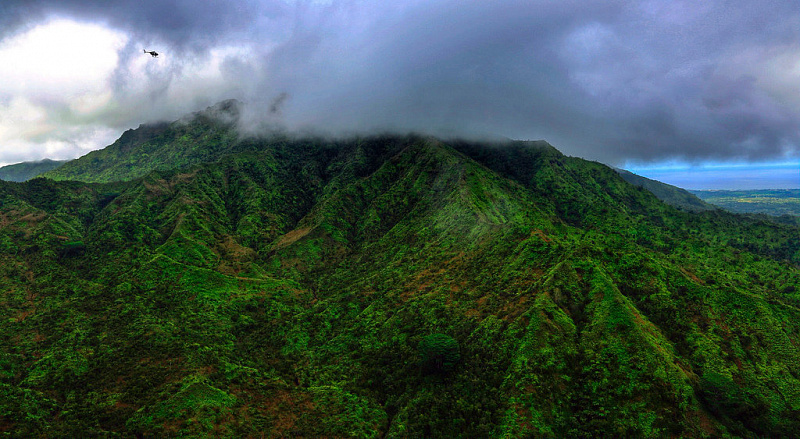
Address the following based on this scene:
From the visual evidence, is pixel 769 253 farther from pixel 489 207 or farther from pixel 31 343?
pixel 31 343

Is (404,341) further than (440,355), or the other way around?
(404,341)

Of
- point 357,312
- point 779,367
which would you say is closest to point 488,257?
point 357,312

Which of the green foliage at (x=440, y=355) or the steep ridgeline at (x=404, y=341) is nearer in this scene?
the steep ridgeline at (x=404, y=341)

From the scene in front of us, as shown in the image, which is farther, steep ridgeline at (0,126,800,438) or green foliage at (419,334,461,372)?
green foliage at (419,334,461,372)

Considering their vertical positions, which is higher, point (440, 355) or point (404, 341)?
point (440, 355)
